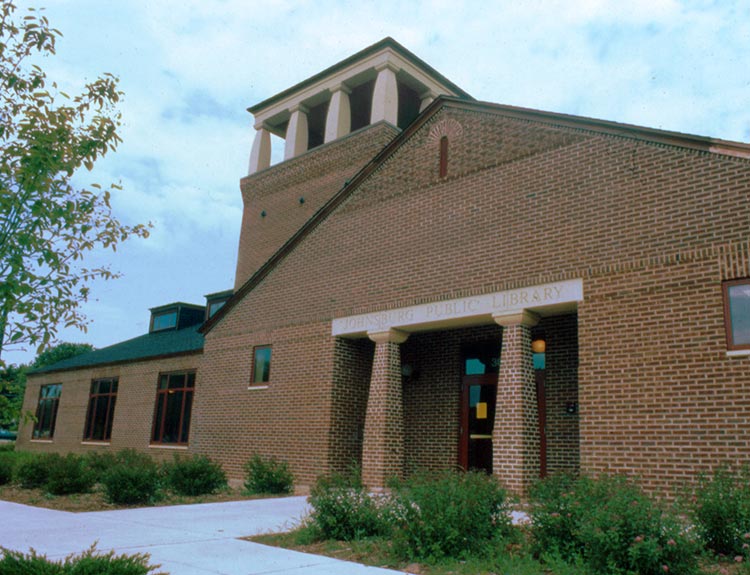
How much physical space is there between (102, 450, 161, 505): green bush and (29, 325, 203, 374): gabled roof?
10.4 metres

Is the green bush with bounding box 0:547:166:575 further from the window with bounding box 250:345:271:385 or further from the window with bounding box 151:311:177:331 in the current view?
the window with bounding box 151:311:177:331

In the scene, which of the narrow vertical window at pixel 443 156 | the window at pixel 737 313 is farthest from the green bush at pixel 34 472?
the window at pixel 737 313

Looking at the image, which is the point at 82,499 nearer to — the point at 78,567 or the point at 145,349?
the point at 78,567

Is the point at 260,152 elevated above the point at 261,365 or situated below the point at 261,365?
above

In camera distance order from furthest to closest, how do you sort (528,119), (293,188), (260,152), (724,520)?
(260,152) < (293,188) < (528,119) < (724,520)

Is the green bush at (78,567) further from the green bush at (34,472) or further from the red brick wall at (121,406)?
the red brick wall at (121,406)

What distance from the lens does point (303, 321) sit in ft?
57.3

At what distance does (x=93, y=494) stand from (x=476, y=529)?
10.5 metres

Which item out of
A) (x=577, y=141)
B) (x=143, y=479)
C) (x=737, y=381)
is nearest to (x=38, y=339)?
(x=143, y=479)

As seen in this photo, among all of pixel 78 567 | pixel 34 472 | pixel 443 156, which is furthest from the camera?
pixel 34 472

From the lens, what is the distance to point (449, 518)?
25.1 feet

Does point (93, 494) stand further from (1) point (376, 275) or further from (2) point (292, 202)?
(2) point (292, 202)

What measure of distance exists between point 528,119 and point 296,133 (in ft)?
58.7

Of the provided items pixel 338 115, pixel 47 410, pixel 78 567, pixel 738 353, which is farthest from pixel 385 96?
pixel 47 410
